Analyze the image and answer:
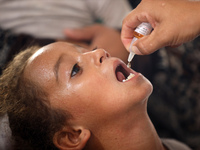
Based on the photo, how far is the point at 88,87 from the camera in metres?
0.86

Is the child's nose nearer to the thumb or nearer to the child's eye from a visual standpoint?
the child's eye

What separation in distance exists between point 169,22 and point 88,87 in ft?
1.21

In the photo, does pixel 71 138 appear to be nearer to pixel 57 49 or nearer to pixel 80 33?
pixel 57 49

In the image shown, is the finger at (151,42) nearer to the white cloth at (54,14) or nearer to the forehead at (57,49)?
the forehead at (57,49)

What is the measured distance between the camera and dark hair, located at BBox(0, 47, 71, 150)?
893 millimetres

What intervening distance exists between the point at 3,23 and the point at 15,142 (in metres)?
0.89

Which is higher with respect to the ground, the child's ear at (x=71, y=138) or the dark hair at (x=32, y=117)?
the dark hair at (x=32, y=117)

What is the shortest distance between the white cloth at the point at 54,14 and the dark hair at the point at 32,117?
67 centimetres

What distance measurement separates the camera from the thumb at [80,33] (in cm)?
154

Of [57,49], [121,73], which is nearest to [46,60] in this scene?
[57,49]

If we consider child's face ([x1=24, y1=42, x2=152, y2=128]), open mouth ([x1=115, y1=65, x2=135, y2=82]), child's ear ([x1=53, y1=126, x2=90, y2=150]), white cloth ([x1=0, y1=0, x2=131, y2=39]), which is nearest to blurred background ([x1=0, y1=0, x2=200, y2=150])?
white cloth ([x1=0, y1=0, x2=131, y2=39])

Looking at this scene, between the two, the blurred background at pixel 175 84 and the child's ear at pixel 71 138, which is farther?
the blurred background at pixel 175 84

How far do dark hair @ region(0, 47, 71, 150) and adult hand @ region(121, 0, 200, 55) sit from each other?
1.35 ft

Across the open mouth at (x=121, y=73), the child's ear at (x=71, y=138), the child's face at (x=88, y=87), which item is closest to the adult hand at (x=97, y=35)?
the open mouth at (x=121, y=73)
